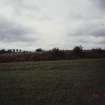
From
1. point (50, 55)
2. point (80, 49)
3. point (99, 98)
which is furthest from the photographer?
point (80, 49)

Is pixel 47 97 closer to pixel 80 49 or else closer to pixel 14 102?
pixel 14 102

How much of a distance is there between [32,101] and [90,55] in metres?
83.8

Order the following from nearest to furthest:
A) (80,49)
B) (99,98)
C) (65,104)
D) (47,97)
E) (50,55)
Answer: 1. (65,104)
2. (99,98)
3. (47,97)
4. (50,55)
5. (80,49)

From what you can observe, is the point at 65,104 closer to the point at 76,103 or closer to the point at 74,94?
the point at 76,103

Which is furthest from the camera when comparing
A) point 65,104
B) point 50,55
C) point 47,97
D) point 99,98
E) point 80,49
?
point 80,49

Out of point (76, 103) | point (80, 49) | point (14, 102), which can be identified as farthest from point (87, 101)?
point (80, 49)

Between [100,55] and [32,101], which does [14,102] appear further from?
[100,55]

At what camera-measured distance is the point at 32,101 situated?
42.5ft

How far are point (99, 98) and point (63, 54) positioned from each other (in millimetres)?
80358

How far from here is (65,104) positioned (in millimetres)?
11953

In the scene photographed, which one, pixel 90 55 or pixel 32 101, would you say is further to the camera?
pixel 90 55

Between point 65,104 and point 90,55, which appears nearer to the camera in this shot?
point 65,104

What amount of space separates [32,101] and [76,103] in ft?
8.12

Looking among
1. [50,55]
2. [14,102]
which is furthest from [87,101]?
[50,55]
